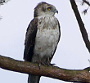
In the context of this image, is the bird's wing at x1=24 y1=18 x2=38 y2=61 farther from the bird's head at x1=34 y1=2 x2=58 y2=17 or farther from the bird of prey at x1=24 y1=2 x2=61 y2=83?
the bird's head at x1=34 y1=2 x2=58 y2=17

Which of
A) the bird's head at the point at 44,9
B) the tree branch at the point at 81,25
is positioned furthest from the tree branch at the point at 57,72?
the bird's head at the point at 44,9

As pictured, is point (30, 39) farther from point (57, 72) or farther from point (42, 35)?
point (57, 72)

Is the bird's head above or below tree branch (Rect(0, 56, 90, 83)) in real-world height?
above

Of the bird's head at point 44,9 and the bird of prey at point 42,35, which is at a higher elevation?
the bird's head at point 44,9

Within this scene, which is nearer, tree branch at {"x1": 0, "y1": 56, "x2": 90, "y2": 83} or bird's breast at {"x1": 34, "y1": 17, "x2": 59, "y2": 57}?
tree branch at {"x1": 0, "y1": 56, "x2": 90, "y2": 83}

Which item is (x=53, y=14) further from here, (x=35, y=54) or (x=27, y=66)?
(x=27, y=66)

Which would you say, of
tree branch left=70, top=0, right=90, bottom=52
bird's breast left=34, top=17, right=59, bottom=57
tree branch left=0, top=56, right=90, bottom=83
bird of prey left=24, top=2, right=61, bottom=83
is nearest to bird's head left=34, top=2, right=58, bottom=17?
bird of prey left=24, top=2, right=61, bottom=83

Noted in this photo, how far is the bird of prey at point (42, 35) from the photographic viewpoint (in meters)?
5.83

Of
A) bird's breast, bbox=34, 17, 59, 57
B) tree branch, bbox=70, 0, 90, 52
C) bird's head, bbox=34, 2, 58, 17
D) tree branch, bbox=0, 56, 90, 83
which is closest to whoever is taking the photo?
tree branch, bbox=0, 56, 90, 83

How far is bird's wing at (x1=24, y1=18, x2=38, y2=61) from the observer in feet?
19.4

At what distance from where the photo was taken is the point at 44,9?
6250mm

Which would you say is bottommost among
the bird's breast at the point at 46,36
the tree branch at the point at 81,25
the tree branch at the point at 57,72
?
the tree branch at the point at 57,72

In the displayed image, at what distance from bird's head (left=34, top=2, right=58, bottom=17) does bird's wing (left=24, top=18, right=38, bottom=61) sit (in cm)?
22

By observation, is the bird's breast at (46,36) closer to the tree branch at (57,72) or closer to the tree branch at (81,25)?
the tree branch at (81,25)
